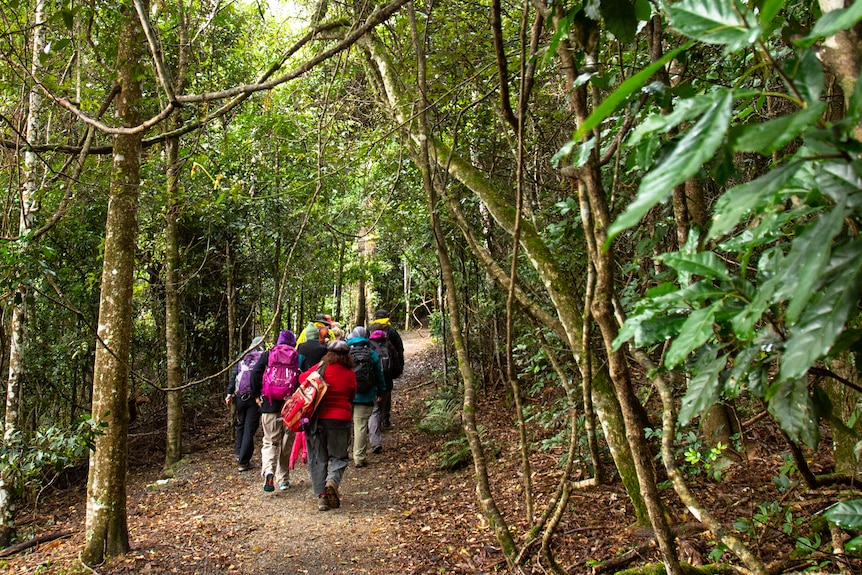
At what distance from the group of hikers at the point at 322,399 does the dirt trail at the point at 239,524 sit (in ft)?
1.16

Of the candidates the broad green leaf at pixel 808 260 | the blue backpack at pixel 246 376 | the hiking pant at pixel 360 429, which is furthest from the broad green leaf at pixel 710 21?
the hiking pant at pixel 360 429

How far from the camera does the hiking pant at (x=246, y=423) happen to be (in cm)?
827

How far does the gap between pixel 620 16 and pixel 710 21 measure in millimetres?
868

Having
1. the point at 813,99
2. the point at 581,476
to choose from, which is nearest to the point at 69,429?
the point at 581,476

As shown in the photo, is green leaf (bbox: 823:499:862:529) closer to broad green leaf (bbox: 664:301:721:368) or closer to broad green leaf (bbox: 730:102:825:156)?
broad green leaf (bbox: 664:301:721:368)

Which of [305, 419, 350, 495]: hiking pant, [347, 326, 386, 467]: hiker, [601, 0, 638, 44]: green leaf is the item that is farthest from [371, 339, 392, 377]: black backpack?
[601, 0, 638, 44]: green leaf

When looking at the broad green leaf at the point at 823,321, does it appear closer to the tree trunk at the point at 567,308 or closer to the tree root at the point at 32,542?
the tree trunk at the point at 567,308

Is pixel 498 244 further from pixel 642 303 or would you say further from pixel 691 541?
pixel 642 303

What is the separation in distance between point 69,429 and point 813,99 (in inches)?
234

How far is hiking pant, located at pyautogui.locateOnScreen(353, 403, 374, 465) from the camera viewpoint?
8.52 m

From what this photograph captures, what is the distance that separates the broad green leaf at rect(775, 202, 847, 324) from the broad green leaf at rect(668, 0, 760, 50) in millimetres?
300

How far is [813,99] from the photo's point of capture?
792 mm

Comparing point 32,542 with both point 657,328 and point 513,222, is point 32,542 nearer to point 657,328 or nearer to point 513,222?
point 513,222

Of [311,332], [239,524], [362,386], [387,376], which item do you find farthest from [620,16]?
[387,376]
